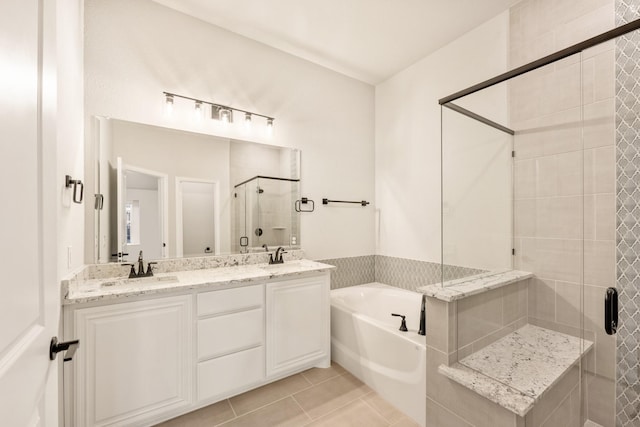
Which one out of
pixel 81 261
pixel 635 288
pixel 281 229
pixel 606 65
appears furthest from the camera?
pixel 281 229

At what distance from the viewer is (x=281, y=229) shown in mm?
2842

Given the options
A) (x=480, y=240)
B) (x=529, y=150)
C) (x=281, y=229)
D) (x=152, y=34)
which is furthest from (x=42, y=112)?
(x=529, y=150)

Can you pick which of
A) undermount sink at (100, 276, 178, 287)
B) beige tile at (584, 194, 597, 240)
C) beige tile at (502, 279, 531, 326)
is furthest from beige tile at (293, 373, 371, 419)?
beige tile at (584, 194, 597, 240)

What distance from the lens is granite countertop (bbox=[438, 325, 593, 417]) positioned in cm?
129

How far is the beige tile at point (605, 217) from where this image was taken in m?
1.65

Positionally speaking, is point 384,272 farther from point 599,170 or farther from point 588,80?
point 588,80

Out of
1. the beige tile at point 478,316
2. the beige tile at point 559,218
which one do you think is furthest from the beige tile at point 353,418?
the beige tile at point 559,218

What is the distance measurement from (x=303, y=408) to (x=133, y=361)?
45.5 inches

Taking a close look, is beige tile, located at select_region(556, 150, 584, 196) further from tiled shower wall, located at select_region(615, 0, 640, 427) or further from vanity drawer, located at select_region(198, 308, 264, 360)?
vanity drawer, located at select_region(198, 308, 264, 360)

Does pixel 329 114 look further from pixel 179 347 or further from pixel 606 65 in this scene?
pixel 179 347

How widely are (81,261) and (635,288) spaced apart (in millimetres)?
3506

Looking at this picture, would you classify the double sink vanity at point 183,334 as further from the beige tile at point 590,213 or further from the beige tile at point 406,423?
the beige tile at point 590,213

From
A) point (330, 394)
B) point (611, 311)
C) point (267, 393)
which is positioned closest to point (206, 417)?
point (267, 393)

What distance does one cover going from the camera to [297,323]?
2.25 metres
